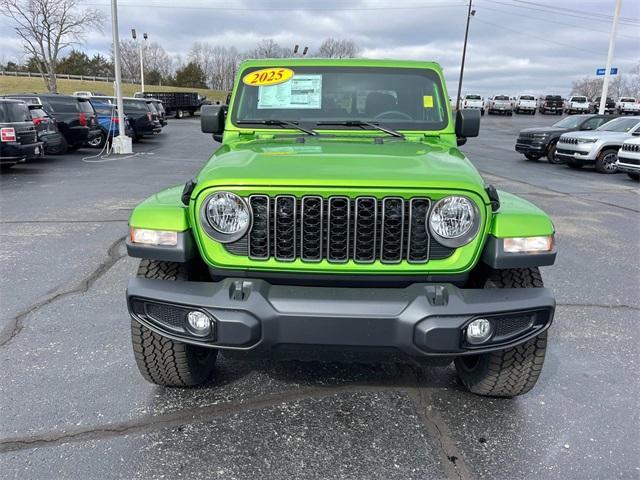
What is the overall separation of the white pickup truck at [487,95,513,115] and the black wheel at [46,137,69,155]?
140ft

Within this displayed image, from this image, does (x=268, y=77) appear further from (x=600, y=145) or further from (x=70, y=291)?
(x=600, y=145)

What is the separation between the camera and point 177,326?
250 centimetres

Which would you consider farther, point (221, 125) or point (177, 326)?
point (221, 125)

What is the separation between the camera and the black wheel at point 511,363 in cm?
272

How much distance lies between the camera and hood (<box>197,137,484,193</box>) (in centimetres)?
247

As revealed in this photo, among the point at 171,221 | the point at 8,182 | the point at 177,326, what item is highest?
the point at 171,221

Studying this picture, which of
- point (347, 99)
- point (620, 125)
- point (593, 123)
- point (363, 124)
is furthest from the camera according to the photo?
point (593, 123)

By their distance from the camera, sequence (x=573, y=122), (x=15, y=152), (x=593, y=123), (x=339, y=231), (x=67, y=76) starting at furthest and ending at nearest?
1. (x=67, y=76)
2. (x=573, y=122)
3. (x=593, y=123)
4. (x=15, y=152)
5. (x=339, y=231)

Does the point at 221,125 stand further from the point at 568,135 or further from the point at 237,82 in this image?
the point at 568,135

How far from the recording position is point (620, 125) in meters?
16.0

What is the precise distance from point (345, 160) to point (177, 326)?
117 cm

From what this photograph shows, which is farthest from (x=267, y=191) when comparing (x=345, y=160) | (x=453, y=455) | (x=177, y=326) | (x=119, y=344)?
(x=119, y=344)

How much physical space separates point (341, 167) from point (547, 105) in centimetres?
5534

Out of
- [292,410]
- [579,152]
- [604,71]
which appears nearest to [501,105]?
[604,71]
